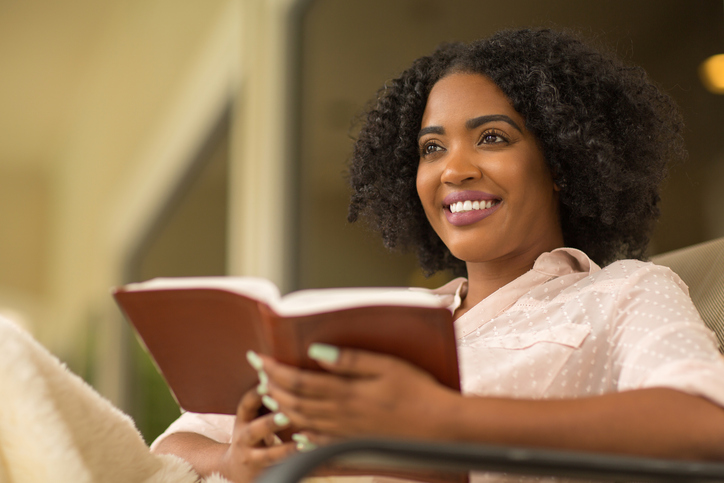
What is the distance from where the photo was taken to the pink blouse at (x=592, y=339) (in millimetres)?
791

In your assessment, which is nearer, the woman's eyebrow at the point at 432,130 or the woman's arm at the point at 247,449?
the woman's arm at the point at 247,449

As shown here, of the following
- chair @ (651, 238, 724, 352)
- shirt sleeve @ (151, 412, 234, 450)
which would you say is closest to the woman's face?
chair @ (651, 238, 724, 352)

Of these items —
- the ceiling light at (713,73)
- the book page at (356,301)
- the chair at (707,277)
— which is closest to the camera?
the book page at (356,301)

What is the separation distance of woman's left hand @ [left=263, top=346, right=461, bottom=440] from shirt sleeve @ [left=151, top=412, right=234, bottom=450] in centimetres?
49

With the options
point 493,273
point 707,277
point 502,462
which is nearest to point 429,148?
point 493,273

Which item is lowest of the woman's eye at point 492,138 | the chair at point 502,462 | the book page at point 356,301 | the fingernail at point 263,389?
the chair at point 502,462

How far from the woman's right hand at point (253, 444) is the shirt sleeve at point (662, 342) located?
1.36ft

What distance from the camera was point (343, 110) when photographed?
2.72m

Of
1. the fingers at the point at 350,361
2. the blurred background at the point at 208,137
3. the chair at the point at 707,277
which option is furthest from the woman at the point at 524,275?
the blurred background at the point at 208,137

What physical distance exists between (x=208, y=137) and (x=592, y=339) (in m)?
3.47

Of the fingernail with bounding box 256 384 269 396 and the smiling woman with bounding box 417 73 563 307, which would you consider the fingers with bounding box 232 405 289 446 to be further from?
the smiling woman with bounding box 417 73 563 307

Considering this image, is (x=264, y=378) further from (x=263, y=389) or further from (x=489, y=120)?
(x=489, y=120)

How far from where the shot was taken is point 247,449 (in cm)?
88

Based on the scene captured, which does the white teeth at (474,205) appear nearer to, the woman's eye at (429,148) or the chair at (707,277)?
the woman's eye at (429,148)
